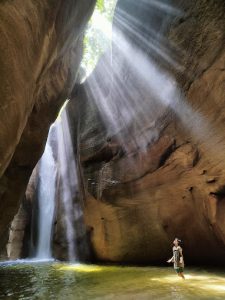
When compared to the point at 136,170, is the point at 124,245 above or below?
below

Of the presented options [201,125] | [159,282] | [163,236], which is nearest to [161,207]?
[163,236]

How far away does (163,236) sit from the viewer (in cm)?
1563

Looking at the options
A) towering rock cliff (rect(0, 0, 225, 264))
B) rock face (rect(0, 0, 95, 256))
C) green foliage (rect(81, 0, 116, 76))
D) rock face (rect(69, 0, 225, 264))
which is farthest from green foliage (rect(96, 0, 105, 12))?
rock face (rect(0, 0, 95, 256))

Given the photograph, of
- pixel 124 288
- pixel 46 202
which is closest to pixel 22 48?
pixel 124 288

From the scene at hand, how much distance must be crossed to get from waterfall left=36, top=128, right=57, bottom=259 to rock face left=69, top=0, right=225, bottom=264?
10.3 metres

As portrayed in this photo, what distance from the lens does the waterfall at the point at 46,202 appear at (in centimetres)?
2715

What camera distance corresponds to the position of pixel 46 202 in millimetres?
30078

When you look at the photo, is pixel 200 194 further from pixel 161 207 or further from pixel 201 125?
pixel 201 125

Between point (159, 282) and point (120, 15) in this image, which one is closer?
point (159, 282)

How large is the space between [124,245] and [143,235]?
1342 mm

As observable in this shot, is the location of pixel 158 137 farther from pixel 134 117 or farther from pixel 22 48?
pixel 22 48

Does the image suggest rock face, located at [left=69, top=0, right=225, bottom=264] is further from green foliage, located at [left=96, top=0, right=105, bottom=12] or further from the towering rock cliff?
green foliage, located at [left=96, top=0, right=105, bottom=12]

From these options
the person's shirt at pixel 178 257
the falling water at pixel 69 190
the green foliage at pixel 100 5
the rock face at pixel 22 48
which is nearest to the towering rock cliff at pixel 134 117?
the rock face at pixel 22 48

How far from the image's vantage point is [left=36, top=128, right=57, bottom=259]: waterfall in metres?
27.2
